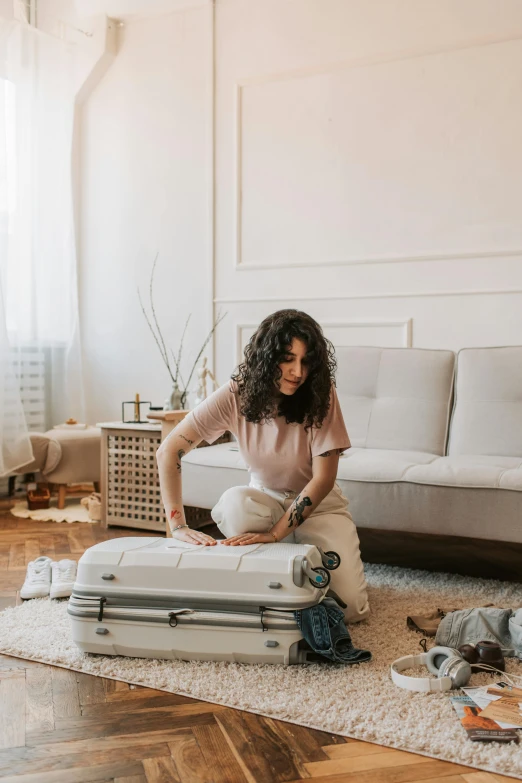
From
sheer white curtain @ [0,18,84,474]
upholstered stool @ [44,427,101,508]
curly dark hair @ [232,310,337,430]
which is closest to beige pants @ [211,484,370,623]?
curly dark hair @ [232,310,337,430]

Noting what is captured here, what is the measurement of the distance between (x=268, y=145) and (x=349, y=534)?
2389 mm

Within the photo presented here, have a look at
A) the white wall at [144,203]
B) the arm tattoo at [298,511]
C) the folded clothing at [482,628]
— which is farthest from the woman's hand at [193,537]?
the white wall at [144,203]

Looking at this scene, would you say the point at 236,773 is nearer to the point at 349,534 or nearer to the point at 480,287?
the point at 349,534

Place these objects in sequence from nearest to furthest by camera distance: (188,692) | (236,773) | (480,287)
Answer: (236,773) → (188,692) → (480,287)

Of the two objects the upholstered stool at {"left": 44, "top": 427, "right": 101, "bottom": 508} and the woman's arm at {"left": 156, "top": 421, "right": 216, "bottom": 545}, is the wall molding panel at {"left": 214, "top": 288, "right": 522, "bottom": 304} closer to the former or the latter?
the upholstered stool at {"left": 44, "top": 427, "right": 101, "bottom": 508}

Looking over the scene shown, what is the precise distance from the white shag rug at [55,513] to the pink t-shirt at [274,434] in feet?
5.52

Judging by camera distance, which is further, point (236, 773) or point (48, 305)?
point (48, 305)

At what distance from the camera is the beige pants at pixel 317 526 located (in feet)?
6.82

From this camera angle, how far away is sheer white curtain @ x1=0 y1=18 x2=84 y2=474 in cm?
394

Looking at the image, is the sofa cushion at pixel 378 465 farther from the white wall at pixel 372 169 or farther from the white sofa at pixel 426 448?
the white wall at pixel 372 169

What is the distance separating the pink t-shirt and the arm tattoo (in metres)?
0.11

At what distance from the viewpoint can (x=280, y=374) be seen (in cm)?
201

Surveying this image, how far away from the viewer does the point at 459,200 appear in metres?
3.40

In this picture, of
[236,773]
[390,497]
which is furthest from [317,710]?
[390,497]
